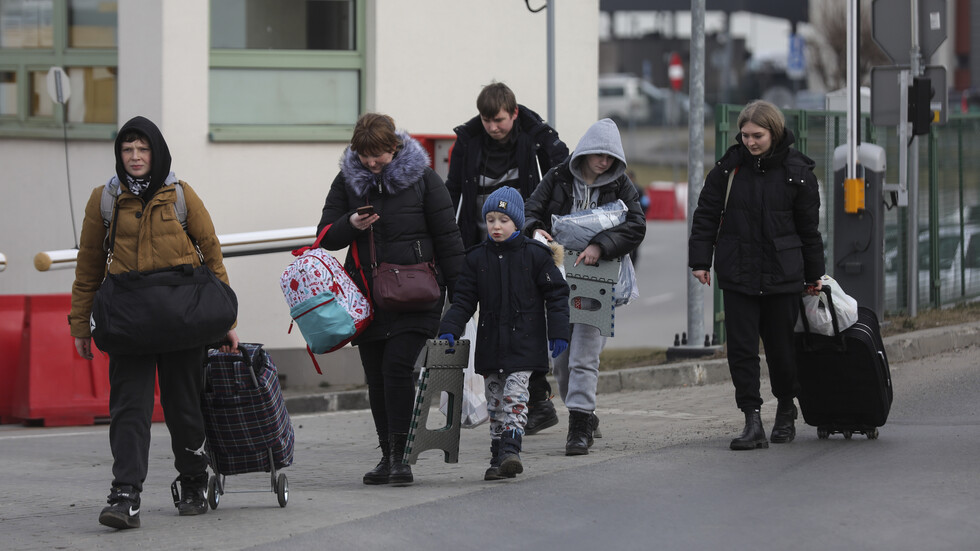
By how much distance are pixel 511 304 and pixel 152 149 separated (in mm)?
1860

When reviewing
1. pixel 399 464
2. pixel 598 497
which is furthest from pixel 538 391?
pixel 598 497

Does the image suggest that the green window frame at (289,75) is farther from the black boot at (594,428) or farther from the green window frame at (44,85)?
the black boot at (594,428)

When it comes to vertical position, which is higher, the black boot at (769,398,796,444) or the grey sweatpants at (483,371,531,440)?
the grey sweatpants at (483,371,531,440)

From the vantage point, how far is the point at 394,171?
7.07 m

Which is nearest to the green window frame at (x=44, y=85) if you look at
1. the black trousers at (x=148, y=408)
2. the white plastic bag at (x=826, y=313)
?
the black trousers at (x=148, y=408)

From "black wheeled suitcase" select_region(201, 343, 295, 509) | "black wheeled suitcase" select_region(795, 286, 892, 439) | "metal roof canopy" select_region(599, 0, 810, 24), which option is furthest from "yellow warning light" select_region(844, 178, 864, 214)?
"metal roof canopy" select_region(599, 0, 810, 24)

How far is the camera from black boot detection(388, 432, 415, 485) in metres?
7.15

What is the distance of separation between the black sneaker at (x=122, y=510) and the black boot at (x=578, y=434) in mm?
2490

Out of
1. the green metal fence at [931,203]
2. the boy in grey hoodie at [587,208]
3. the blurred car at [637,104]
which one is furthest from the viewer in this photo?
the blurred car at [637,104]

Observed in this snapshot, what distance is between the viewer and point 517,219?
714 cm

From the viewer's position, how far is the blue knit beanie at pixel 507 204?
7082 mm

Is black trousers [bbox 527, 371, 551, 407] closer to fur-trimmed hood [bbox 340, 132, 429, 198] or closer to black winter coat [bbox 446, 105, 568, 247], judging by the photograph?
black winter coat [bbox 446, 105, 568, 247]

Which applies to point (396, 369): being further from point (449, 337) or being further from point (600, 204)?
point (600, 204)

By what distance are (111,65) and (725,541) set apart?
8.67 m
